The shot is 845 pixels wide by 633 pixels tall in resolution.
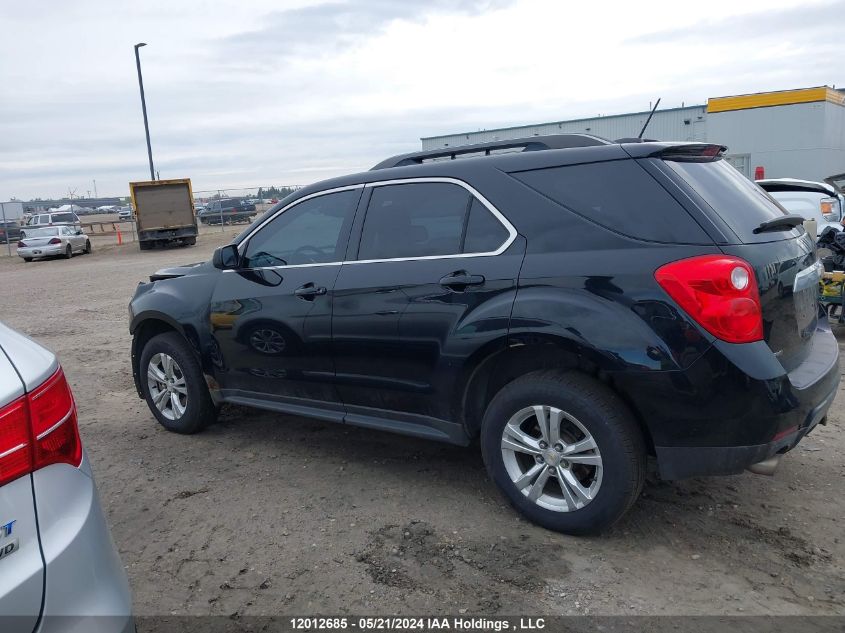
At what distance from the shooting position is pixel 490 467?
358cm

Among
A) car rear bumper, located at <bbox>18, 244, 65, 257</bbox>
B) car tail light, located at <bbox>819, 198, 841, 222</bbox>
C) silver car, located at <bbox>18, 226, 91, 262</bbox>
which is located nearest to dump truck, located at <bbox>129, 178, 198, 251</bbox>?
silver car, located at <bbox>18, 226, 91, 262</bbox>

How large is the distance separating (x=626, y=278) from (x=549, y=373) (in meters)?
0.60

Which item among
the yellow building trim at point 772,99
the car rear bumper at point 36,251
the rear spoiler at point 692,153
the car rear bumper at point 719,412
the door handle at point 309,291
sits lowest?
the car rear bumper at point 36,251

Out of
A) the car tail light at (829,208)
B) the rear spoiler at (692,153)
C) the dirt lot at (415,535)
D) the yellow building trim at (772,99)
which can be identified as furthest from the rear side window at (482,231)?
the yellow building trim at (772,99)

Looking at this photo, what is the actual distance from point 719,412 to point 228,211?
1580 inches

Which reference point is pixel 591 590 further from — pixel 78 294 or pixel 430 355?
pixel 78 294

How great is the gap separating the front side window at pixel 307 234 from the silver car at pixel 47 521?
2294mm

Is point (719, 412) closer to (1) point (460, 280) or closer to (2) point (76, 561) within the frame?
(1) point (460, 280)

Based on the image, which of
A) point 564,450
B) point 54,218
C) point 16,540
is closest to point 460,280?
point 564,450

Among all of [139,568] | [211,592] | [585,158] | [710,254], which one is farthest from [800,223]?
[139,568]

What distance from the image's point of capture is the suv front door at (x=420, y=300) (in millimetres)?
3490

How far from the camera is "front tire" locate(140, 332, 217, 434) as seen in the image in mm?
4988

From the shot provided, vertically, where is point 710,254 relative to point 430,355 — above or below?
above

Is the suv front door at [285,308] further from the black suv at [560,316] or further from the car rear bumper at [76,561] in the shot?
the car rear bumper at [76,561]
